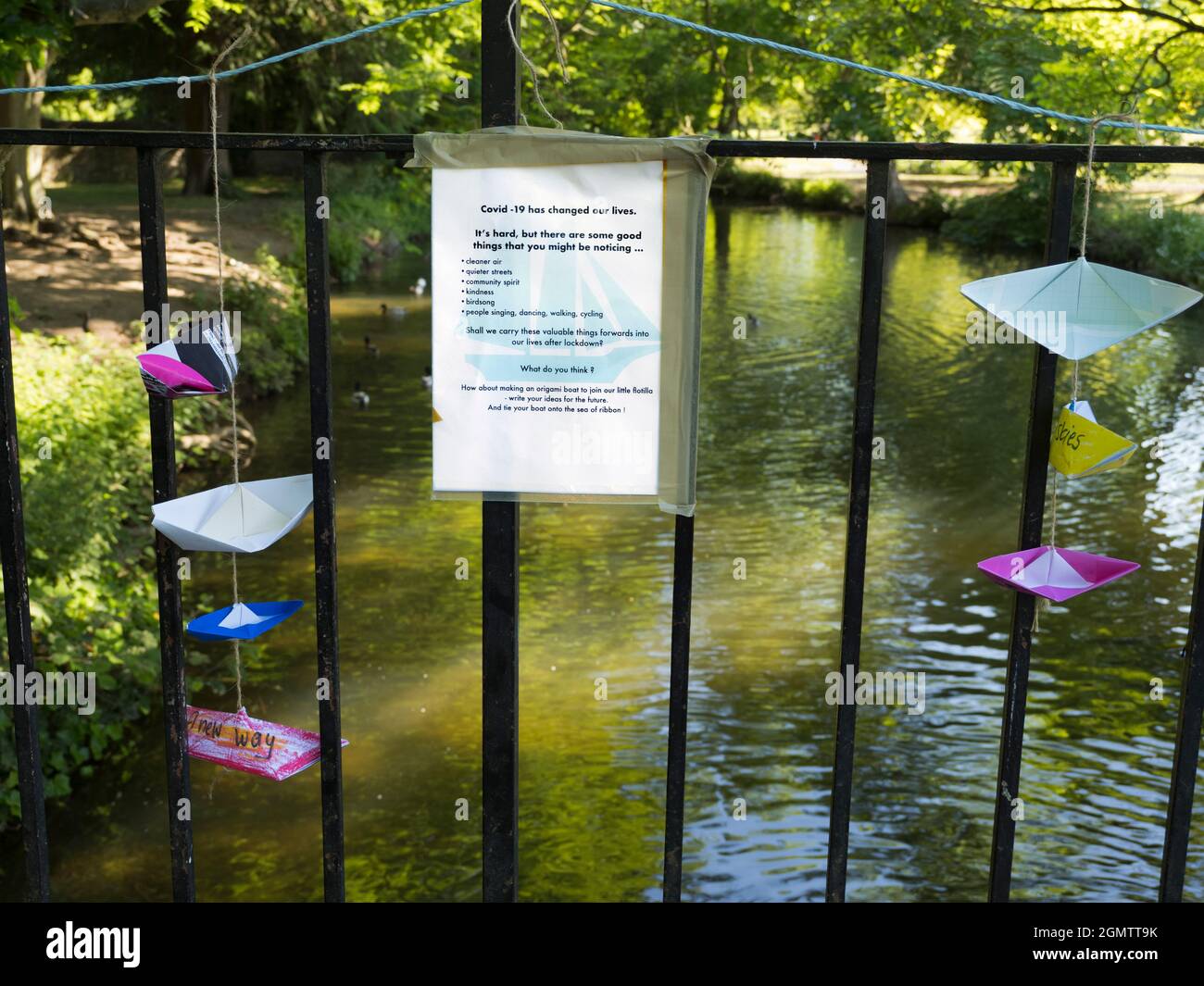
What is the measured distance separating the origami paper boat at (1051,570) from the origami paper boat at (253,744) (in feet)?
3.97

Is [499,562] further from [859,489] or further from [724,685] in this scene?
[724,685]

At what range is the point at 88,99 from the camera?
3131 cm

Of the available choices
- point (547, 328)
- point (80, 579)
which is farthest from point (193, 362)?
point (80, 579)

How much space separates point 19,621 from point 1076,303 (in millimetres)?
1906

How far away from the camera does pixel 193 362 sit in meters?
2.17

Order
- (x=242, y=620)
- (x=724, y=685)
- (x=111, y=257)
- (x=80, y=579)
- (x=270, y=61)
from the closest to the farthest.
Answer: (x=270, y=61) < (x=242, y=620) < (x=80, y=579) < (x=724, y=685) < (x=111, y=257)

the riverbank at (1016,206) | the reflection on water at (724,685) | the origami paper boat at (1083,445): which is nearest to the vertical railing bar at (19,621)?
the origami paper boat at (1083,445)

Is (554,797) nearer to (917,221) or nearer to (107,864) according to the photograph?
(107,864)

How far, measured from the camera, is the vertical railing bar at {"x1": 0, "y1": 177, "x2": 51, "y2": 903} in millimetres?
2279

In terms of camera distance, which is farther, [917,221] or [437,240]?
[917,221]

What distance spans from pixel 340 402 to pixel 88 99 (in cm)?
2050

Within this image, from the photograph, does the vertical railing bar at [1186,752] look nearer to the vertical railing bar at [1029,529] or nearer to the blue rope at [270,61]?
the vertical railing bar at [1029,529]
